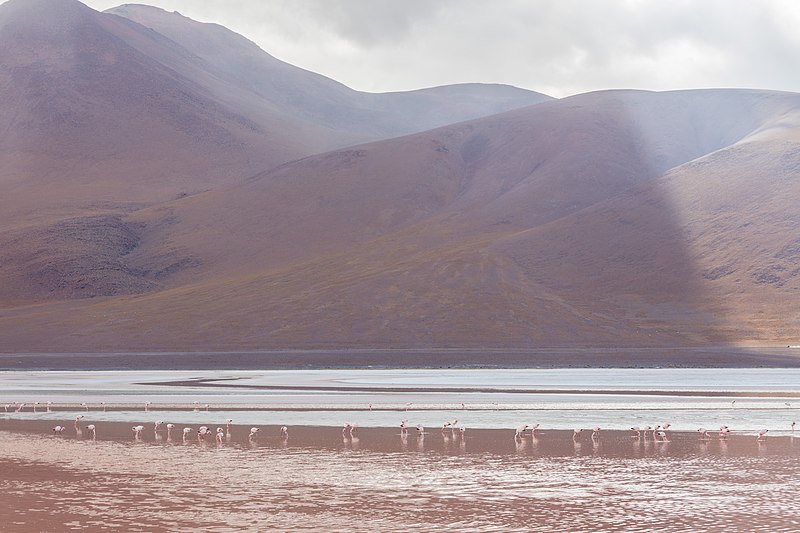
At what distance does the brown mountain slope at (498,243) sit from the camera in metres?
85.9

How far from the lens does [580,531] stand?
1684 centimetres

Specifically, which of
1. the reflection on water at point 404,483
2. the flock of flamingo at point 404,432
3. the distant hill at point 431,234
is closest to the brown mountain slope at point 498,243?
the distant hill at point 431,234

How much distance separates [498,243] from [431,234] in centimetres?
1446

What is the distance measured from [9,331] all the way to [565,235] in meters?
56.3

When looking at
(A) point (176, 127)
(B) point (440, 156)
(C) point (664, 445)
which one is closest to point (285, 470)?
(C) point (664, 445)

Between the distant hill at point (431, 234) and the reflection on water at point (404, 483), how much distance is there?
51.4 meters

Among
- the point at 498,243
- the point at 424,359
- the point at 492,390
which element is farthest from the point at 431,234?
the point at 492,390

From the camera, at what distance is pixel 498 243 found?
109 meters

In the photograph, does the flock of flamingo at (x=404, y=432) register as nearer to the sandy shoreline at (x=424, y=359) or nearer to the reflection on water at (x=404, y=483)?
the reflection on water at (x=404, y=483)

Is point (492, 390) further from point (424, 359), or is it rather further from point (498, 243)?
point (498, 243)

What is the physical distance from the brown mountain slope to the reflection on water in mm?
52429

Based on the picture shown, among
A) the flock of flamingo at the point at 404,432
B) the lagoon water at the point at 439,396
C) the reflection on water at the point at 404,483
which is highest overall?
the lagoon water at the point at 439,396

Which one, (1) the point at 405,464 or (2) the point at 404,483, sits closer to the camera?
(2) the point at 404,483

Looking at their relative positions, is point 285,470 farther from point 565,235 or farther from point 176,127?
point 176,127
